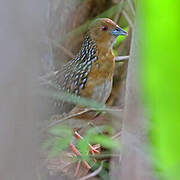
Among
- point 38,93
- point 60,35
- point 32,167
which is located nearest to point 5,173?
point 32,167

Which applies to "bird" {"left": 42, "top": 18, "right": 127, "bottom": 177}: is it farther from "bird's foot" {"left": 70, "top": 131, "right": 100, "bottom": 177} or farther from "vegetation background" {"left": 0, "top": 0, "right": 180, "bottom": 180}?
"vegetation background" {"left": 0, "top": 0, "right": 180, "bottom": 180}

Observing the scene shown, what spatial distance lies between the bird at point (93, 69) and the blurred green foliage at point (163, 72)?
2.33 m

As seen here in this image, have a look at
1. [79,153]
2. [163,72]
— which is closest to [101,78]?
[79,153]

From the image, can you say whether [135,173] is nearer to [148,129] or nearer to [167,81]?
[148,129]

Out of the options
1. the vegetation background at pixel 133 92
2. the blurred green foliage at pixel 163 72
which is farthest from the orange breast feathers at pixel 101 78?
the blurred green foliage at pixel 163 72

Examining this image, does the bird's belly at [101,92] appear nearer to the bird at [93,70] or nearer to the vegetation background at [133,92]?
the bird at [93,70]

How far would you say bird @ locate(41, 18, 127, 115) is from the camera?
319 centimetres

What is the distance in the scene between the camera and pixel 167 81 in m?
0.57

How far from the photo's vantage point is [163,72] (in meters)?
0.56

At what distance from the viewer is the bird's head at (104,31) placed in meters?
3.38

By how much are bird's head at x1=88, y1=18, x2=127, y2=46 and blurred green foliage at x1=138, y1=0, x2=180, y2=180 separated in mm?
2768

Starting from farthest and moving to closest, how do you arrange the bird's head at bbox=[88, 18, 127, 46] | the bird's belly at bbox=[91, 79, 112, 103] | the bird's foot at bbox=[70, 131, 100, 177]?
the bird's head at bbox=[88, 18, 127, 46] → the bird's belly at bbox=[91, 79, 112, 103] → the bird's foot at bbox=[70, 131, 100, 177]

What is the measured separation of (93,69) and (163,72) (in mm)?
2784

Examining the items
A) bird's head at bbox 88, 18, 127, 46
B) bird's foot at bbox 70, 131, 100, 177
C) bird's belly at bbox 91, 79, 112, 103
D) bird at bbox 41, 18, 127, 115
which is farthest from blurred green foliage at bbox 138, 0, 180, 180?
bird's head at bbox 88, 18, 127, 46
